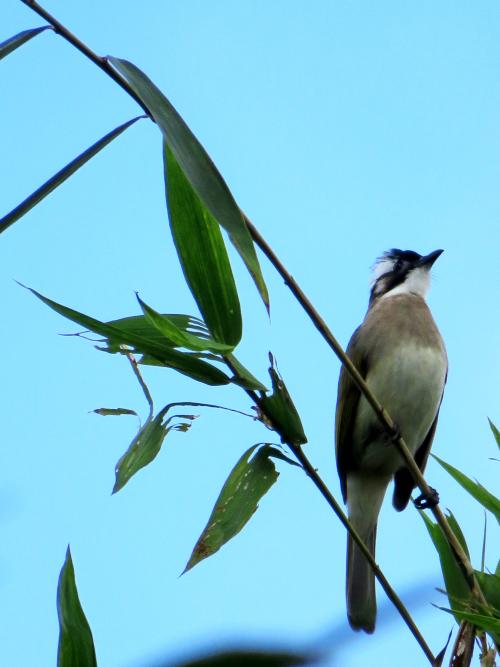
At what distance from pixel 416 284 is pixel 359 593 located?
7.22 feet

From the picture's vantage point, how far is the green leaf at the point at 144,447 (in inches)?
79.1

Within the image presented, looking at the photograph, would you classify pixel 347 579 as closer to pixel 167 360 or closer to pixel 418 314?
pixel 418 314

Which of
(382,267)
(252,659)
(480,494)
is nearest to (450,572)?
(480,494)

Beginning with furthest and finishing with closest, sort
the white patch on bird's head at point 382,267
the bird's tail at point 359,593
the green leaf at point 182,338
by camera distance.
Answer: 1. the white patch on bird's head at point 382,267
2. the bird's tail at point 359,593
3. the green leaf at point 182,338

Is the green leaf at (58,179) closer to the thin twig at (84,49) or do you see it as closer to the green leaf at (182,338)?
the thin twig at (84,49)

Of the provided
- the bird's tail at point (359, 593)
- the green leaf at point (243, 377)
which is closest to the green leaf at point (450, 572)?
the green leaf at point (243, 377)

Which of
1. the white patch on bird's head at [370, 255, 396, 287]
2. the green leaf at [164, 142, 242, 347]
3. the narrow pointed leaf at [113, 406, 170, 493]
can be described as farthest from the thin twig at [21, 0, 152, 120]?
the white patch on bird's head at [370, 255, 396, 287]

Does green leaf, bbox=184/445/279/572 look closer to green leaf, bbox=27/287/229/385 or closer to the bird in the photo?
green leaf, bbox=27/287/229/385

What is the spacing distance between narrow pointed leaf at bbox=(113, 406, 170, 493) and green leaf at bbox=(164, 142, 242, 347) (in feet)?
0.94

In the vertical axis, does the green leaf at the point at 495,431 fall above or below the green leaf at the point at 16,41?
below

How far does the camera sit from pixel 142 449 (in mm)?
2127

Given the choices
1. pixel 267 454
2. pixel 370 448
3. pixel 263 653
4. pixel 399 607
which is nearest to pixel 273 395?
pixel 267 454

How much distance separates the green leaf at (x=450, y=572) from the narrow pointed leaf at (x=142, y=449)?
2.79ft

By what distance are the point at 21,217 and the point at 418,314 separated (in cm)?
371
